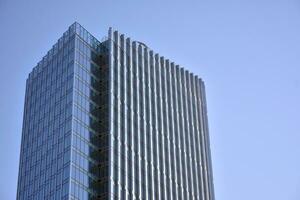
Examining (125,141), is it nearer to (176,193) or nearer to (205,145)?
(176,193)

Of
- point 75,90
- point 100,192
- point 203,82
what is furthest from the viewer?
point 203,82

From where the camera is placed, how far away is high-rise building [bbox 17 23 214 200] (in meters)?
128

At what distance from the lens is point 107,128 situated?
134 meters

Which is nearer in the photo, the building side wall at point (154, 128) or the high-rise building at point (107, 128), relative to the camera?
the high-rise building at point (107, 128)

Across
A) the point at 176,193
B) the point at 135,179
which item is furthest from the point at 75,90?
the point at 176,193

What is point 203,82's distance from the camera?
7279 inches

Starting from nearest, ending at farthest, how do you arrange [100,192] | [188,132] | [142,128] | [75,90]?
[100,192], [75,90], [142,128], [188,132]

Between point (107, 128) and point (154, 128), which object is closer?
point (107, 128)

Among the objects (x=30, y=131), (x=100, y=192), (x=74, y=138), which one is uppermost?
(x=30, y=131)

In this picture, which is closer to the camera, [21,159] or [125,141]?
[125,141]

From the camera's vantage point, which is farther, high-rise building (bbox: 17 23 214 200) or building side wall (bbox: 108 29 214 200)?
building side wall (bbox: 108 29 214 200)

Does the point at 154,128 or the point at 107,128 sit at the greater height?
the point at 154,128

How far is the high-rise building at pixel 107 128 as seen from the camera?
5022 inches

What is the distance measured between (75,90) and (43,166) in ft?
51.5
